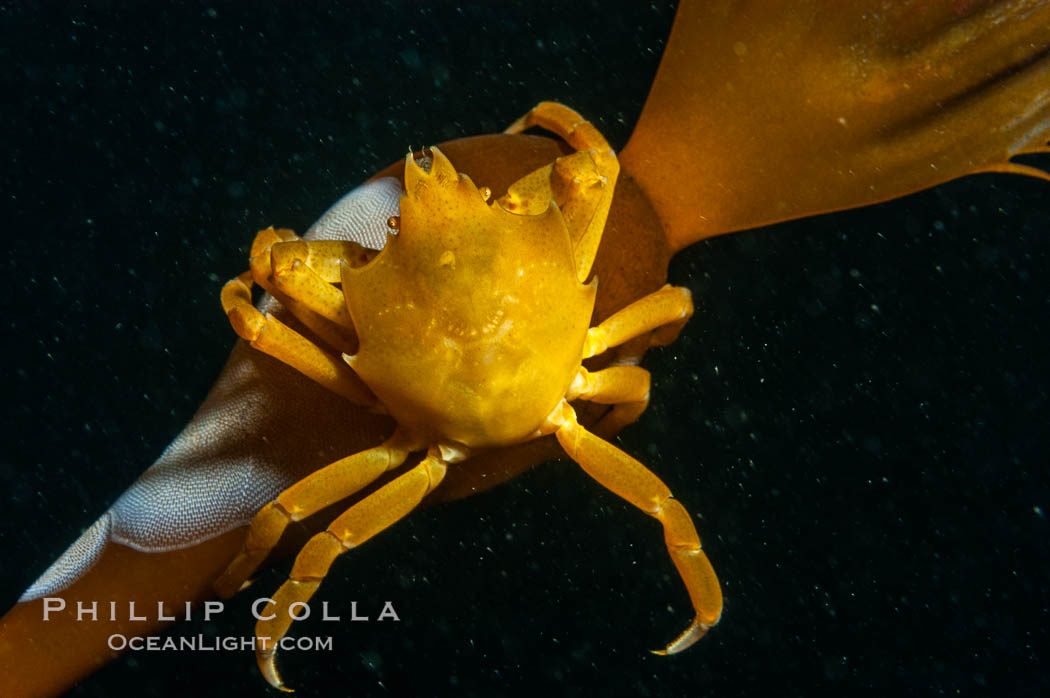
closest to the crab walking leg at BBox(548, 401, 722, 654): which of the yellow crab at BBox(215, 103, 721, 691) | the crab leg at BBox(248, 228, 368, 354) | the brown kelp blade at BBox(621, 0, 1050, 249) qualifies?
the yellow crab at BBox(215, 103, 721, 691)

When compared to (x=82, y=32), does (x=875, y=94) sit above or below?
below

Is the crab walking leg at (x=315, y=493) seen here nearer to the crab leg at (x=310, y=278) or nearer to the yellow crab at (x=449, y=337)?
the yellow crab at (x=449, y=337)

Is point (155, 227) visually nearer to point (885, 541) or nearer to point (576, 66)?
point (576, 66)

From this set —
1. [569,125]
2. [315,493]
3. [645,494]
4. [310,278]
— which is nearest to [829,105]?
[569,125]

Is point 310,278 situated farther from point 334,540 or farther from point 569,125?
point 569,125

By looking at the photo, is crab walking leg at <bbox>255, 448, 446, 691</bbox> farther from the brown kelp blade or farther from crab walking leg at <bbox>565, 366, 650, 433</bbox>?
the brown kelp blade

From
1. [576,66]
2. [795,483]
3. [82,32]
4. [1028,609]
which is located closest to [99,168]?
[82,32]
